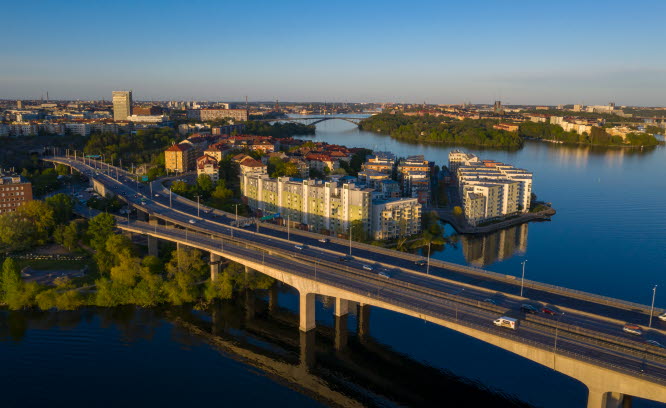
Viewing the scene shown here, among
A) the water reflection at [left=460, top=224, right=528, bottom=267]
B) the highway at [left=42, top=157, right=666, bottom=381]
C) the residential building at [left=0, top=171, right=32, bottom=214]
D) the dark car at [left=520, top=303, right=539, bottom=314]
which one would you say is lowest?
the water reflection at [left=460, top=224, right=528, bottom=267]

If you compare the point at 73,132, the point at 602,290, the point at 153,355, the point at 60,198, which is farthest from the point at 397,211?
the point at 73,132

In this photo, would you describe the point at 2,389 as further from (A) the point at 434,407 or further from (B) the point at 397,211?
(B) the point at 397,211

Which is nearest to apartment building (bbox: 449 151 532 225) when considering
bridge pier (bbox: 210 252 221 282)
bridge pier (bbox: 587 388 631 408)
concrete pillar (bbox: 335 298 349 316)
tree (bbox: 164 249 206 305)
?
concrete pillar (bbox: 335 298 349 316)

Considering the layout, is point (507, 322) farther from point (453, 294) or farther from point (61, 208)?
point (61, 208)

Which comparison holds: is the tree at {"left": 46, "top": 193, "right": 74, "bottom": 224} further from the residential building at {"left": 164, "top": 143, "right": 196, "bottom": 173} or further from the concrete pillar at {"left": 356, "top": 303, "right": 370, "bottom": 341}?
the concrete pillar at {"left": 356, "top": 303, "right": 370, "bottom": 341}

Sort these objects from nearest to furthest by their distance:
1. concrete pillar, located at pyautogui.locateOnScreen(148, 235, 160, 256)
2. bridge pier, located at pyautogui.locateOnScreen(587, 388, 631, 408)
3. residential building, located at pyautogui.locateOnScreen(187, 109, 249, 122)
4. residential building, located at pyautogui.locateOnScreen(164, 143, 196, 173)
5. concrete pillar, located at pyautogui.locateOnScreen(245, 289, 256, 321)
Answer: bridge pier, located at pyautogui.locateOnScreen(587, 388, 631, 408)
concrete pillar, located at pyautogui.locateOnScreen(245, 289, 256, 321)
concrete pillar, located at pyautogui.locateOnScreen(148, 235, 160, 256)
residential building, located at pyautogui.locateOnScreen(164, 143, 196, 173)
residential building, located at pyautogui.locateOnScreen(187, 109, 249, 122)

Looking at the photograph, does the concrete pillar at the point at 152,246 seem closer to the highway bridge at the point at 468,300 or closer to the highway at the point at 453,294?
the highway bridge at the point at 468,300

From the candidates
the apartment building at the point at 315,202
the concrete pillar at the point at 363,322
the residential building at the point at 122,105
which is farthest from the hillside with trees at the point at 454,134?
the concrete pillar at the point at 363,322
